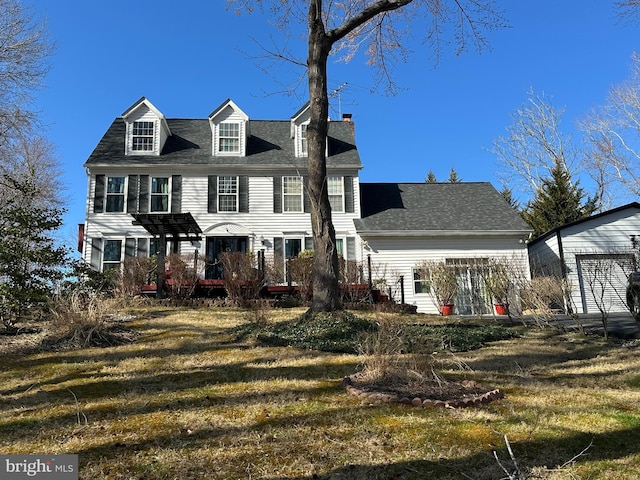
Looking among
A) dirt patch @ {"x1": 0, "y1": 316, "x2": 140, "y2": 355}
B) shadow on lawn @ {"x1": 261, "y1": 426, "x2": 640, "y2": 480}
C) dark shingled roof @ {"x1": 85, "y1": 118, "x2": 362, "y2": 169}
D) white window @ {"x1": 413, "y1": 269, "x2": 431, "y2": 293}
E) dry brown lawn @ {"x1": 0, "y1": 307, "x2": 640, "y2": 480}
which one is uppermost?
dark shingled roof @ {"x1": 85, "y1": 118, "x2": 362, "y2": 169}

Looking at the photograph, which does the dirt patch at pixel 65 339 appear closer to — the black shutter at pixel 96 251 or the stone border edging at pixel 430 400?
the stone border edging at pixel 430 400

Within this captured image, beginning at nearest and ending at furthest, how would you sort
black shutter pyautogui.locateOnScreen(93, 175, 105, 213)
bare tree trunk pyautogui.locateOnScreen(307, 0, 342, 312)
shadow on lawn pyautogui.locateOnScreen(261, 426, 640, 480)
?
shadow on lawn pyautogui.locateOnScreen(261, 426, 640, 480) < bare tree trunk pyautogui.locateOnScreen(307, 0, 342, 312) < black shutter pyautogui.locateOnScreen(93, 175, 105, 213)

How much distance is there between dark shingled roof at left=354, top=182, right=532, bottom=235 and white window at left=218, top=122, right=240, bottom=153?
19.0 feet

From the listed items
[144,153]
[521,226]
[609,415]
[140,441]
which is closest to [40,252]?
[140,441]

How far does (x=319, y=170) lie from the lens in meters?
8.46

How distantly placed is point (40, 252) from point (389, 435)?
723cm

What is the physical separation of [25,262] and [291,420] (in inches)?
258

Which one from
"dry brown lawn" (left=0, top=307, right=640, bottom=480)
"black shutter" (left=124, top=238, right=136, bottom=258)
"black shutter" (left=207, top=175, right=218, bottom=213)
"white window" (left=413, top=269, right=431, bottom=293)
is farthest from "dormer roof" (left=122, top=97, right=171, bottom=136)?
"dry brown lawn" (left=0, top=307, right=640, bottom=480)

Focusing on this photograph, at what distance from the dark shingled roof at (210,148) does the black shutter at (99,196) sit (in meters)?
0.63

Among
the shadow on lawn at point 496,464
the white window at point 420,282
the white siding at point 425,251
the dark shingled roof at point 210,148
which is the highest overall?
the dark shingled roof at point 210,148

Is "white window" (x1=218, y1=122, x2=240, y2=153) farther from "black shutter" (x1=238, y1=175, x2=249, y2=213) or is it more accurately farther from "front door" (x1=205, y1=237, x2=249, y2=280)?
"front door" (x1=205, y1=237, x2=249, y2=280)

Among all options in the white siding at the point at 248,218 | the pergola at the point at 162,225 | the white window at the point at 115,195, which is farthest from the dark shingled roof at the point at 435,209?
the white window at the point at 115,195

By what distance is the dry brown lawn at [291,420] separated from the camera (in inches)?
106

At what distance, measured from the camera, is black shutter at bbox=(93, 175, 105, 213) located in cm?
1670
